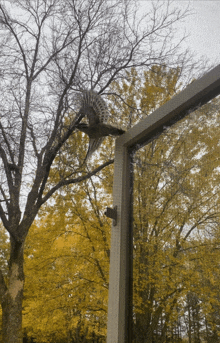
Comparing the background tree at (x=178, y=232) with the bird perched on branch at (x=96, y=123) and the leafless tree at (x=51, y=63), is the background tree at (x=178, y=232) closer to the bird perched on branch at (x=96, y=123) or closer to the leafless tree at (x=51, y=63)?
the bird perched on branch at (x=96, y=123)

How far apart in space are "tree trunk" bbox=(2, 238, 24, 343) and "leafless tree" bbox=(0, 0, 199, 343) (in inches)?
3.2

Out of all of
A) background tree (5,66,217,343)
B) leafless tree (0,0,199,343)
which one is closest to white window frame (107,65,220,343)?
background tree (5,66,217,343)

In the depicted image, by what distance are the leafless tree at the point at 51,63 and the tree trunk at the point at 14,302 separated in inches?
3.2

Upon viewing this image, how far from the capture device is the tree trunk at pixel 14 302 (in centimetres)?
355

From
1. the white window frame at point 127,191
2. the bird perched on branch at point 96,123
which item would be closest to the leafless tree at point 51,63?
the bird perched on branch at point 96,123

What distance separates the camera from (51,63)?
17.1 ft

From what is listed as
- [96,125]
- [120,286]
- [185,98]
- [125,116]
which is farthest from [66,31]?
[120,286]

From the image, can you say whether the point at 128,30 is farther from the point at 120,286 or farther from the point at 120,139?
the point at 120,286

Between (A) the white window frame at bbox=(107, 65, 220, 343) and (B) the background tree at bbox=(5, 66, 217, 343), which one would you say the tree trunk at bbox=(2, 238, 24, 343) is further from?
(B) the background tree at bbox=(5, 66, 217, 343)

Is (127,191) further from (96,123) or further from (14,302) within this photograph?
(14,302)

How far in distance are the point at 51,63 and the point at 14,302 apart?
4.04 m

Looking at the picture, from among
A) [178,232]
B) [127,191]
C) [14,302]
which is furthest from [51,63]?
[178,232]

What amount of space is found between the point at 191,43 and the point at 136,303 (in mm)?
4649

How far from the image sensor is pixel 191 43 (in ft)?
15.7
